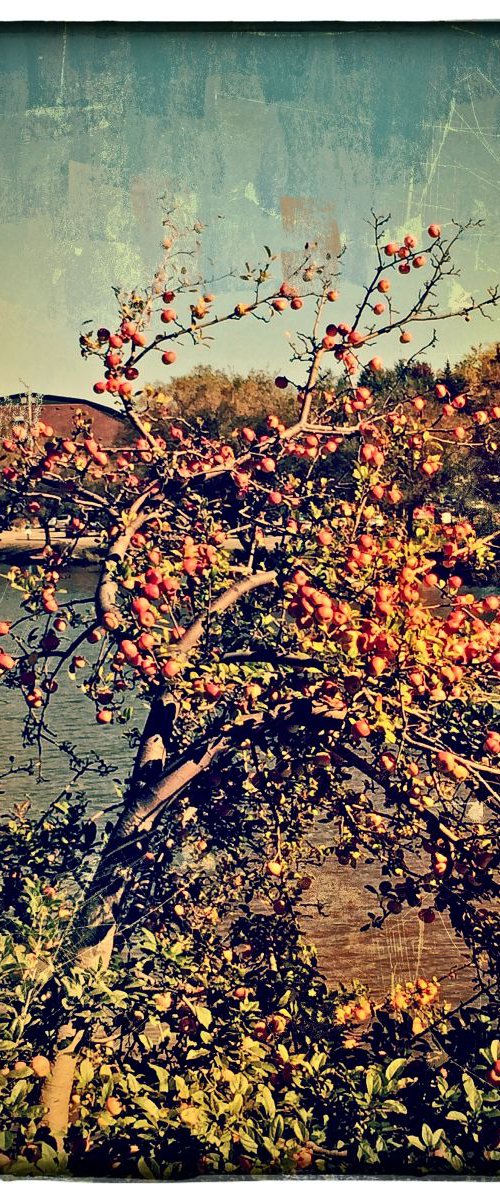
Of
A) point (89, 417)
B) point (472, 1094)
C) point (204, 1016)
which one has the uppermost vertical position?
point (89, 417)

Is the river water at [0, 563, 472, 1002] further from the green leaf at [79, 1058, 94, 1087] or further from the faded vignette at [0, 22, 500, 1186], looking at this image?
the green leaf at [79, 1058, 94, 1087]

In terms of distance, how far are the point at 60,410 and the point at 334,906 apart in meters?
1.19

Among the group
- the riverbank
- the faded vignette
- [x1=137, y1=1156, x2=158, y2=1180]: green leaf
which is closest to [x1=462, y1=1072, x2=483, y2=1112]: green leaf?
the faded vignette

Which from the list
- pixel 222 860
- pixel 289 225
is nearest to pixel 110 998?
pixel 222 860

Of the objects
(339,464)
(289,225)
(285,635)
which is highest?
(289,225)

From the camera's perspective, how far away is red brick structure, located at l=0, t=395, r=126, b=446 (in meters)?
2.07

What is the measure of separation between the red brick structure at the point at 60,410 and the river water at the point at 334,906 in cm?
30

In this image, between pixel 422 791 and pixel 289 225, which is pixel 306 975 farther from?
pixel 289 225

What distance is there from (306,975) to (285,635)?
0.72m

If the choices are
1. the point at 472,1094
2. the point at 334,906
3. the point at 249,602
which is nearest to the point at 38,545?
the point at 249,602

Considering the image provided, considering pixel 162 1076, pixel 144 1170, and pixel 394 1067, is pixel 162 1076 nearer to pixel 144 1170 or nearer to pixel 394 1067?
pixel 144 1170

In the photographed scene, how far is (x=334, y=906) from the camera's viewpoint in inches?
82.7

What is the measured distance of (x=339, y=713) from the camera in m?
2.09

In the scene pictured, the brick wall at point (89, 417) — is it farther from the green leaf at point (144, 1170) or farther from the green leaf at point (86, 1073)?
the green leaf at point (144, 1170)
